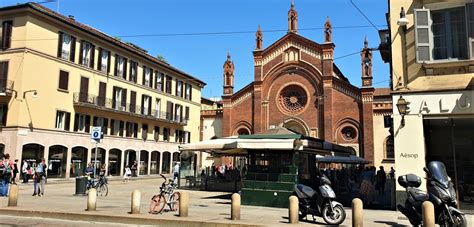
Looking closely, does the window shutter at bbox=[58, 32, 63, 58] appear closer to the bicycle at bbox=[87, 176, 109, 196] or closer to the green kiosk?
the bicycle at bbox=[87, 176, 109, 196]

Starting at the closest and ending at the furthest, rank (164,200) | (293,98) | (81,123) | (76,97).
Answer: (164,200) < (76,97) < (81,123) < (293,98)

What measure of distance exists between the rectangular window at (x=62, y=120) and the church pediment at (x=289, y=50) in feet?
64.4

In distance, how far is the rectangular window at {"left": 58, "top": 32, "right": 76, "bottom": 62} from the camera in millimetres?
33250

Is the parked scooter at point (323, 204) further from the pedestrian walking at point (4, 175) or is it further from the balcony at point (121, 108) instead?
the balcony at point (121, 108)

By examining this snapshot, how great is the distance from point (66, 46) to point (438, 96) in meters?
29.7

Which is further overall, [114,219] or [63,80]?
[63,80]

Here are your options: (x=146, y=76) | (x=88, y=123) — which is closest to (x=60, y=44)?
(x=88, y=123)

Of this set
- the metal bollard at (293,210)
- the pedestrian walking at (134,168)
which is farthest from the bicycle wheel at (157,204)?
the pedestrian walking at (134,168)

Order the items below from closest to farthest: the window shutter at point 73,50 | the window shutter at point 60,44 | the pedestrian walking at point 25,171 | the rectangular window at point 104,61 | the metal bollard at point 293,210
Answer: the metal bollard at point 293,210 → the pedestrian walking at point 25,171 → the window shutter at point 60,44 → the window shutter at point 73,50 → the rectangular window at point 104,61

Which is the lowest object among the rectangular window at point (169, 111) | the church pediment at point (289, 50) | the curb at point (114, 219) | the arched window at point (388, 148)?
the curb at point (114, 219)

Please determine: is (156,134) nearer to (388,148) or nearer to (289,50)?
(289,50)

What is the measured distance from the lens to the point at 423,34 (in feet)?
42.2

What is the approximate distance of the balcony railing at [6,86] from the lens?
29516 millimetres

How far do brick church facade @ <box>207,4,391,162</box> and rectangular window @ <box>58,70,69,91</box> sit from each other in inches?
669
